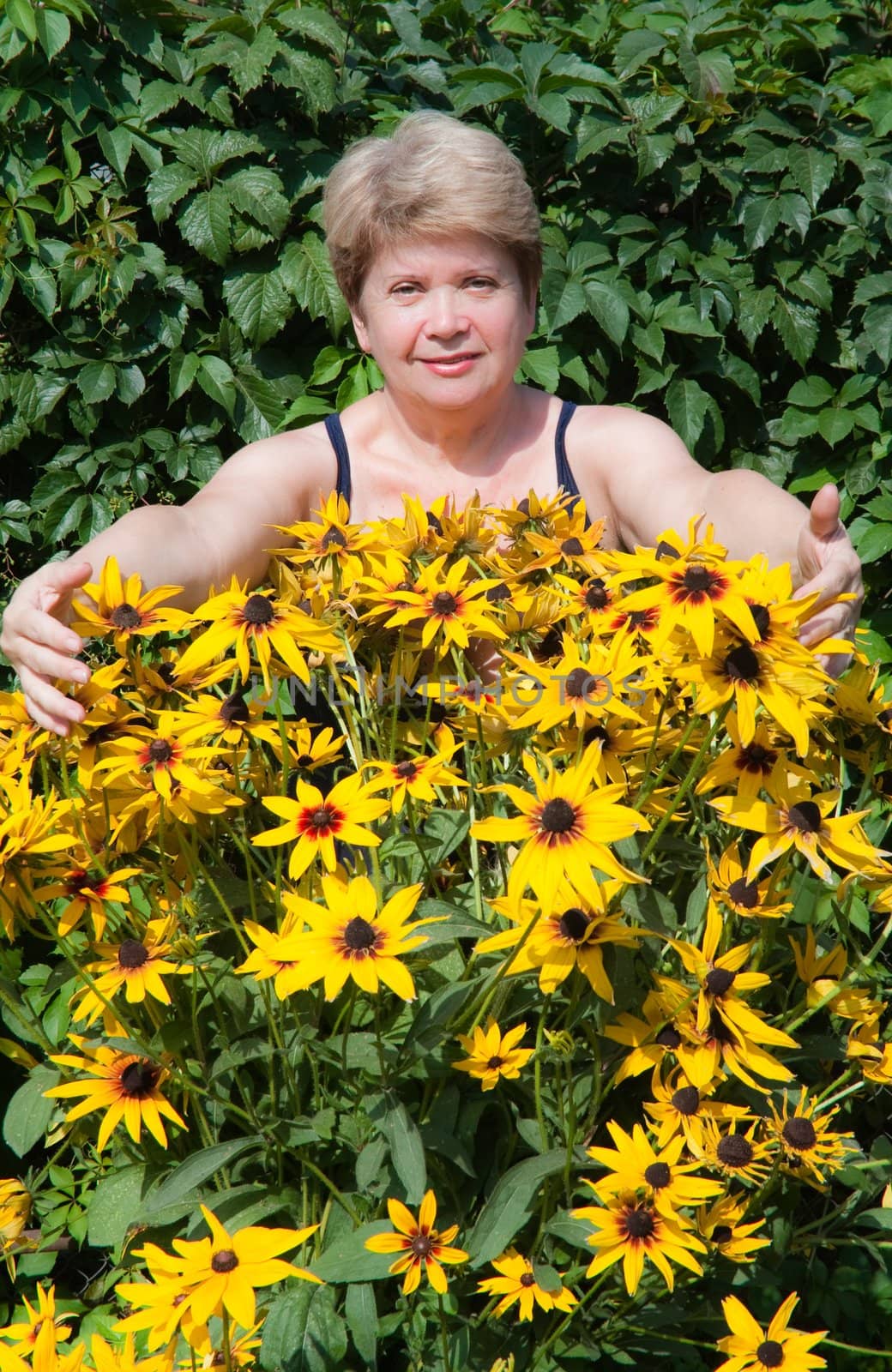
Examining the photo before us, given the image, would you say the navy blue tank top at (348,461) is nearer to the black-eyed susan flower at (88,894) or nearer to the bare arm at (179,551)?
the bare arm at (179,551)

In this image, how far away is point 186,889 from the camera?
136 cm

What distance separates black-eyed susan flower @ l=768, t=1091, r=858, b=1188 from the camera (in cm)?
116

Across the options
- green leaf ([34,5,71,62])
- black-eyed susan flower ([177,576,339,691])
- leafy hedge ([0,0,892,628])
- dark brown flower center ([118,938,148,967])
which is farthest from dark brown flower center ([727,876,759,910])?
green leaf ([34,5,71,62])

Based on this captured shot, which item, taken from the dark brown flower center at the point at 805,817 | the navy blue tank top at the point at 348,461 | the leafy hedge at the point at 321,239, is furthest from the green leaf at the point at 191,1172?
the leafy hedge at the point at 321,239

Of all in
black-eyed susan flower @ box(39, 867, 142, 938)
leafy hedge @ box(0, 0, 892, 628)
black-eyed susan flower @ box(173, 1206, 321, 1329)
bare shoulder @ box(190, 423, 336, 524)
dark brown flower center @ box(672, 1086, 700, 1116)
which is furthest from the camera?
leafy hedge @ box(0, 0, 892, 628)

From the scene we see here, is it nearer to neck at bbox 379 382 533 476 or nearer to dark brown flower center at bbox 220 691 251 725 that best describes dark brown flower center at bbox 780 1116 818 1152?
dark brown flower center at bbox 220 691 251 725

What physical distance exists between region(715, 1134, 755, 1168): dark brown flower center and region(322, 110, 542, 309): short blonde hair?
1390 mm

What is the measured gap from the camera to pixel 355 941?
1002mm

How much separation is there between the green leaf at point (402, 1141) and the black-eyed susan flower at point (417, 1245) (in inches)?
0.5

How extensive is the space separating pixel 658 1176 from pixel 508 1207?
5.6 inches

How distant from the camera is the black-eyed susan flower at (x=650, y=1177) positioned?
42.2 inches

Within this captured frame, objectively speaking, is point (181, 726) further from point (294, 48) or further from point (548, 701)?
point (294, 48)

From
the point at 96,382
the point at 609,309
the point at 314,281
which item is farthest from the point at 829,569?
the point at 96,382

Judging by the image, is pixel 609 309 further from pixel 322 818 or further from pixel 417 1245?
pixel 417 1245
